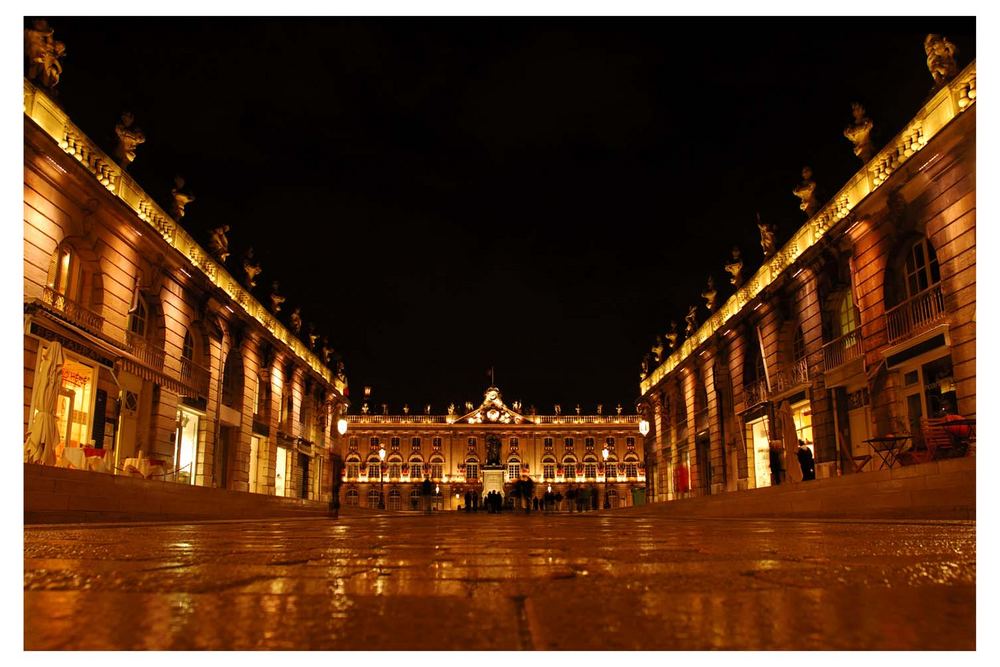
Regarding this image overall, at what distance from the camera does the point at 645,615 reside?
4.37ft

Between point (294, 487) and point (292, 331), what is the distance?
8.14 metres

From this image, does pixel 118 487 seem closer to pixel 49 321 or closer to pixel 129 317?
pixel 49 321

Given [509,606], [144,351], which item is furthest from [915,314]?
[144,351]

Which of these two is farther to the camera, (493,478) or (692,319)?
(493,478)

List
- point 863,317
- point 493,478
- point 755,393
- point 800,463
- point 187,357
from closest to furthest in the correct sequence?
1. point 800,463
2. point 863,317
3. point 187,357
4. point 755,393
5. point 493,478

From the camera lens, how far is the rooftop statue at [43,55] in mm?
15664

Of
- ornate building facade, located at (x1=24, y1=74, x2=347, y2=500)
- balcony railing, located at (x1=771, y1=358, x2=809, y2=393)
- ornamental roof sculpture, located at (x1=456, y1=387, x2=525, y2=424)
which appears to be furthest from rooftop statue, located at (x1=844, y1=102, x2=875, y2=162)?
ornamental roof sculpture, located at (x1=456, y1=387, x2=525, y2=424)

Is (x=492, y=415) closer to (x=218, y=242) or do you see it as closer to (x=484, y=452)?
(x=484, y=452)

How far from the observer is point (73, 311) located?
17.2 metres

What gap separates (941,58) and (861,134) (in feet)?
14.8

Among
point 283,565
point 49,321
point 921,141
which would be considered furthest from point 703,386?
point 283,565

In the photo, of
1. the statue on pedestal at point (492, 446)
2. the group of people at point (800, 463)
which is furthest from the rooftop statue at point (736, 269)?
the statue on pedestal at point (492, 446)

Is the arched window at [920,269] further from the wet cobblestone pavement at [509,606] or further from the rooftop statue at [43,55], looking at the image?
the rooftop statue at [43,55]

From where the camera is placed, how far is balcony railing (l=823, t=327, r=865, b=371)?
64.2 feet
